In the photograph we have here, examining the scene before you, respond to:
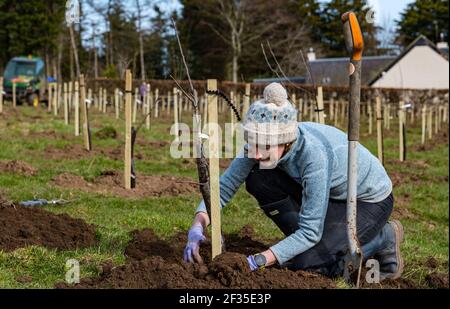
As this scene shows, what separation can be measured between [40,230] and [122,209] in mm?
2140

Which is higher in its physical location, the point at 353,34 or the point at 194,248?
the point at 353,34

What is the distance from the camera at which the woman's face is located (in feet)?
13.2

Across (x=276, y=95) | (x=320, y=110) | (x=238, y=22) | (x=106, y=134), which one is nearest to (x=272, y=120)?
(x=276, y=95)

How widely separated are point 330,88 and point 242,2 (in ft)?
26.8

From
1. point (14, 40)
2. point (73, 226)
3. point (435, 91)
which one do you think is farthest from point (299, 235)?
point (14, 40)

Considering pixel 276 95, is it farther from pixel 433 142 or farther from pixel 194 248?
pixel 433 142

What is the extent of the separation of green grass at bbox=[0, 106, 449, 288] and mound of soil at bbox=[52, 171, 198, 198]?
29 cm

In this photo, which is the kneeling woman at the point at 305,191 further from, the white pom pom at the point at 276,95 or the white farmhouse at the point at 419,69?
the white farmhouse at the point at 419,69

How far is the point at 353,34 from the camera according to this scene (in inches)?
154

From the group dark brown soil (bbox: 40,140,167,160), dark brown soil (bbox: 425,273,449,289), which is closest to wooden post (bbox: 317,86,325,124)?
dark brown soil (bbox: 425,273,449,289)

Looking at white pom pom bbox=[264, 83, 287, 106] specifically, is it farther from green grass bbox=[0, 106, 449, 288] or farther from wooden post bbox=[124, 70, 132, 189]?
wooden post bbox=[124, 70, 132, 189]

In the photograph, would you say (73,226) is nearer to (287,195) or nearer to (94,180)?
(287,195)

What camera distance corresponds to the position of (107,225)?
6293mm

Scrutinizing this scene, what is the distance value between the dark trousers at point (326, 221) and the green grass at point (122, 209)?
322 millimetres
